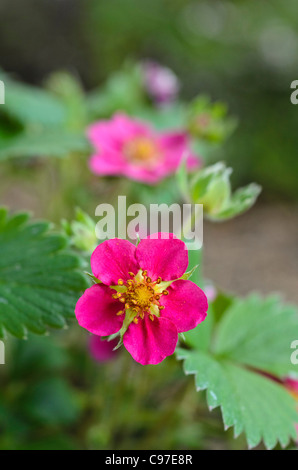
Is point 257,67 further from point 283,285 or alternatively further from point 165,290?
point 165,290

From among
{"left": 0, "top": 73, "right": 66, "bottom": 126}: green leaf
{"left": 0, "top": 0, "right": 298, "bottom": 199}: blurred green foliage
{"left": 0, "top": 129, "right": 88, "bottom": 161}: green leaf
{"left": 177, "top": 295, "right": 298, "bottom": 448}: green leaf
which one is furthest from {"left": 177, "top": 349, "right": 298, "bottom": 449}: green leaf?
{"left": 0, "top": 0, "right": 298, "bottom": 199}: blurred green foliage

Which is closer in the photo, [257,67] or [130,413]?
[130,413]

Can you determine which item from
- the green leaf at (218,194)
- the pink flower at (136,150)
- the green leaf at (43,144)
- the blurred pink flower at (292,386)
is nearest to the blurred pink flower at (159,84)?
the pink flower at (136,150)

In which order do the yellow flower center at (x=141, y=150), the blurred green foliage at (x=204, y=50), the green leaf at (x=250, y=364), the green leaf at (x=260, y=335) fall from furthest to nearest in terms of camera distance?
the blurred green foliage at (x=204, y=50) → the yellow flower center at (x=141, y=150) → the green leaf at (x=260, y=335) → the green leaf at (x=250, y=364)

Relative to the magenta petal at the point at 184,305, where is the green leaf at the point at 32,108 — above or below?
above

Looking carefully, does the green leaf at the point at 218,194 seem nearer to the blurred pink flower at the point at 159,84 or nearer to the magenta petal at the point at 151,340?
the magenta petal at the point at 151,340
